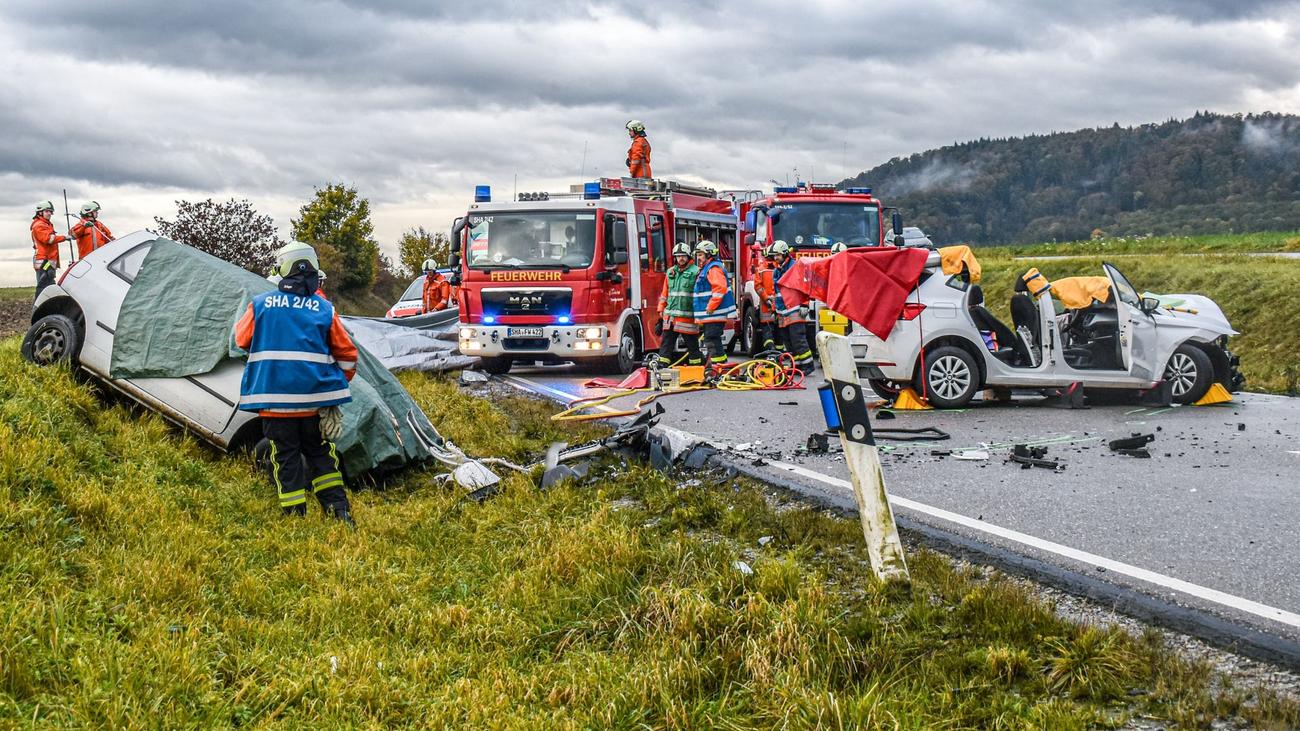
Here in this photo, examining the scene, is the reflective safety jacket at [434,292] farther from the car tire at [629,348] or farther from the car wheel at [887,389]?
the car wheel at [887,389]

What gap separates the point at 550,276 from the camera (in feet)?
48.3

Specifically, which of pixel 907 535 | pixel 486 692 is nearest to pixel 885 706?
pixel 486 692

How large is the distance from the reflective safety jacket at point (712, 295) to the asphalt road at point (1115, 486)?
2.76m

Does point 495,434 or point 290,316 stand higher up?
point 290,316

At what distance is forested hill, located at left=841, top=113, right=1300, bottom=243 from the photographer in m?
104

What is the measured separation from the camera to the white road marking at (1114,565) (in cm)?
417

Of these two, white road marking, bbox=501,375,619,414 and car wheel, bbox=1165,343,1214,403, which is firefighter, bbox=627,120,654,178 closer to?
white road marking, bbox=501,375,619,414

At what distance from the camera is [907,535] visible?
5449mm

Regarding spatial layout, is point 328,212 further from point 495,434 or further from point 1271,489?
point 1271,489

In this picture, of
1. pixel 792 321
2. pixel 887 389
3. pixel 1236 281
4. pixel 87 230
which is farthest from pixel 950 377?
pixel 1236 281

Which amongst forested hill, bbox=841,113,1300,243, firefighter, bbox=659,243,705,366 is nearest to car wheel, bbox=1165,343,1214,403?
firefighter, bbox=659,243,705,366

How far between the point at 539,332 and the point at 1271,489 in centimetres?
996

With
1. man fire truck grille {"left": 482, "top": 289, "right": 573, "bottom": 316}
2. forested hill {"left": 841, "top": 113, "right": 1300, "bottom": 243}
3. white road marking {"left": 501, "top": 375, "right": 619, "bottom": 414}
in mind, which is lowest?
white road marking {"left": 501, "top": 375, "right": 619, "bottom": 414}

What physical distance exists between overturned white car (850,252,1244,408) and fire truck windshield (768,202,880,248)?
648cm
